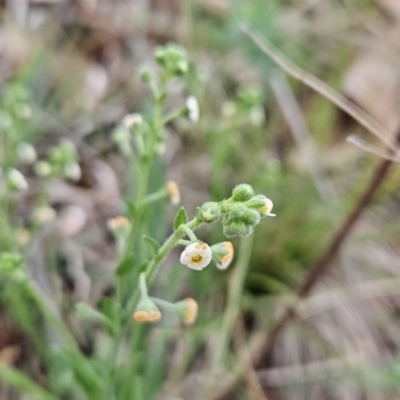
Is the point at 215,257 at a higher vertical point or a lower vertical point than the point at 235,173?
higher

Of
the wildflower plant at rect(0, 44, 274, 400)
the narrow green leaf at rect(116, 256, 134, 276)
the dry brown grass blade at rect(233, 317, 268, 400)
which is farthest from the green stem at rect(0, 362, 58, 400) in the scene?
the dry brown grass blade at rect(233, 317, 268, 400)

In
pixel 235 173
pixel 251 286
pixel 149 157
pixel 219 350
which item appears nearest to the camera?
pixel 149 157

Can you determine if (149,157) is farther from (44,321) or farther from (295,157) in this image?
(295,157)

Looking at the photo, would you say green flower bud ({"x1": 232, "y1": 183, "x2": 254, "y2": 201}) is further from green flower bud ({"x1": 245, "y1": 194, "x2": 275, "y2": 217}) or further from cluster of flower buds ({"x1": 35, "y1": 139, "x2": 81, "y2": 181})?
cluster of flower buds ({"x1": 35, "y1": 139, "x2": 81, "y2": 181})

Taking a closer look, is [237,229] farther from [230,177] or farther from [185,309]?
[230,177]

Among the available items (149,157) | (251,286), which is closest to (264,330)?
(251,286)

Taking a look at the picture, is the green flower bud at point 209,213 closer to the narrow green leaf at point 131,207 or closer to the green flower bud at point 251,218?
the green flower bud at point 251,218
